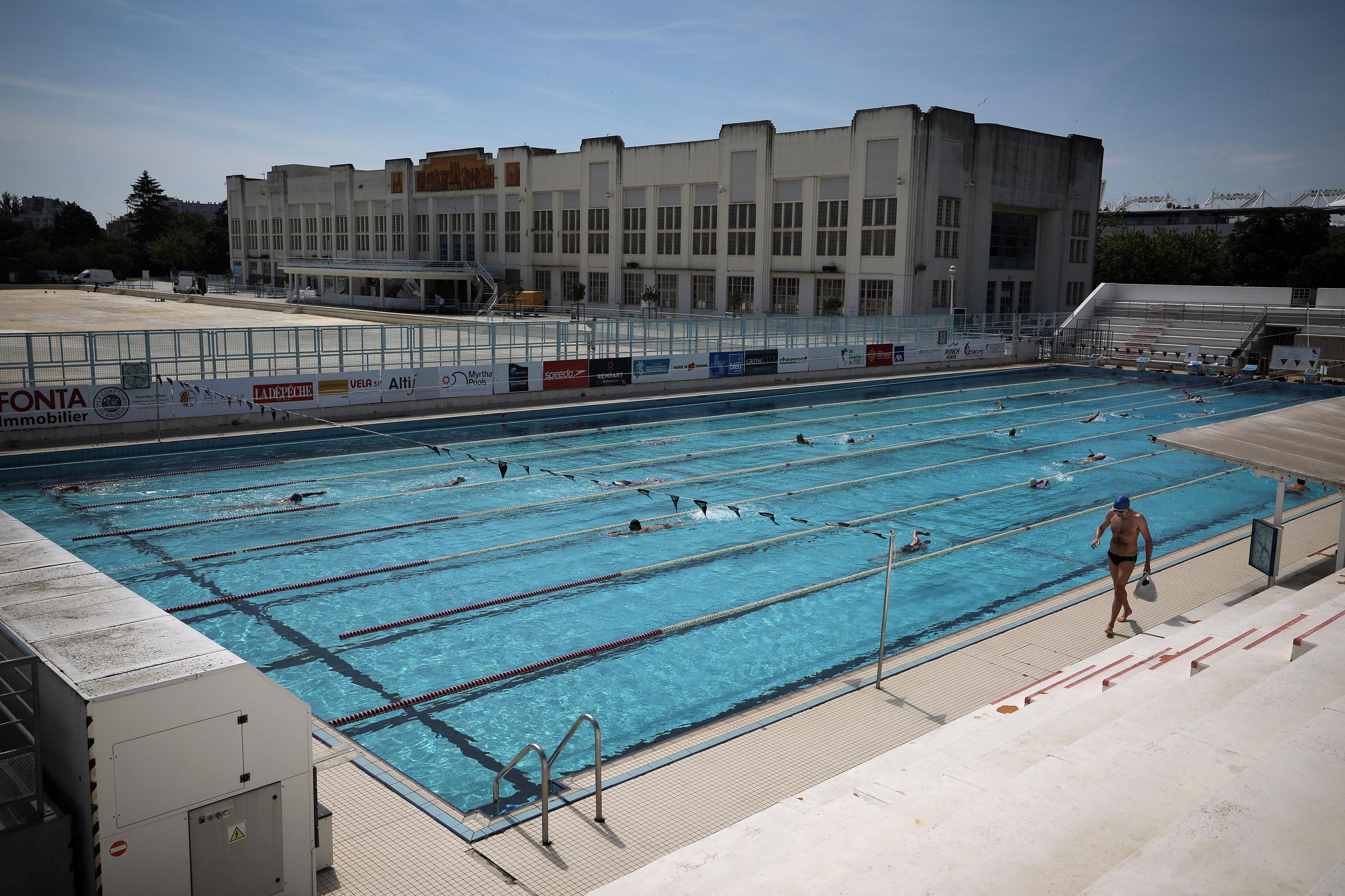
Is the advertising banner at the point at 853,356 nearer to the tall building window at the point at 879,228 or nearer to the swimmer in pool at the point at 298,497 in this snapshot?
the tall building window at the point at 879,228

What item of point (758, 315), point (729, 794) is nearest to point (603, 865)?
point (729, 794)

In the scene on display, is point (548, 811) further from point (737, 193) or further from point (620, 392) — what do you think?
point (737, 193)

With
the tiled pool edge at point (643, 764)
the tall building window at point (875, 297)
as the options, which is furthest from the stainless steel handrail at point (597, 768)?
the tall building window at point (875, 297)

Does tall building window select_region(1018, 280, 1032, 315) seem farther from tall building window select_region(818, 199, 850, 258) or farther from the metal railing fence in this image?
the metal railing fence

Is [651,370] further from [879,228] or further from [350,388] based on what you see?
[879,228]

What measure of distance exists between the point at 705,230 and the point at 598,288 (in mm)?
9108

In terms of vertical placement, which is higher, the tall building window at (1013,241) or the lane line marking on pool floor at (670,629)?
the tall building window at (1013,241)

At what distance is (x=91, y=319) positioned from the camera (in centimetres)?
5412

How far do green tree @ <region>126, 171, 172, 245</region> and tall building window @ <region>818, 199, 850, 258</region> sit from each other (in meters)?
96.2

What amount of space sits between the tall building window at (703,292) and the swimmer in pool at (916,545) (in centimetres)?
4300

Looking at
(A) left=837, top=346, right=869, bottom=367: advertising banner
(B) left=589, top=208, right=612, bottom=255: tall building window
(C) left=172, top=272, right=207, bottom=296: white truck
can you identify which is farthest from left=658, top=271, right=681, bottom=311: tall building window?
(C) left=172, top=272, right=207, bottom=296: white truck

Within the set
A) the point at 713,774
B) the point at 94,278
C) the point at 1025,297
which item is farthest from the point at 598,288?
the point at 94,278

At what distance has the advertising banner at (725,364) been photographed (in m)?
34.2

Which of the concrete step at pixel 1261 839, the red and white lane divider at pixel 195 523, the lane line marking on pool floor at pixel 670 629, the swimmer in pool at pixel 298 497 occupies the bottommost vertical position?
the lane line marking on pool floor at pixel 670 629
